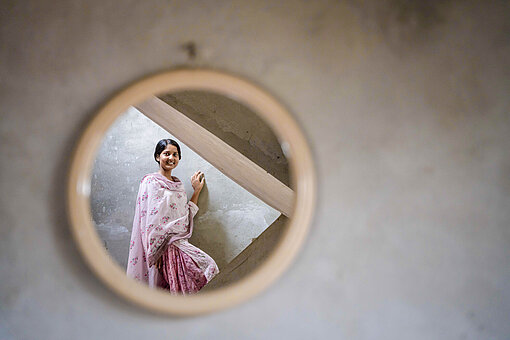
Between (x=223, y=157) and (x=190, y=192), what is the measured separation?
1.44m

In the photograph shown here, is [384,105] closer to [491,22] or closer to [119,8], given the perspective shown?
[491,22]

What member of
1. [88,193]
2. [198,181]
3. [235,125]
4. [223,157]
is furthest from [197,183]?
[88,193]

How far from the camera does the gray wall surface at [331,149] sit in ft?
5.14

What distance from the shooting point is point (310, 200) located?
5.24 ft

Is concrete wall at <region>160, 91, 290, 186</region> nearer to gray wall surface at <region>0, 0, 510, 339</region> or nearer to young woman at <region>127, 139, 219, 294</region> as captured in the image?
young woman at <region>127, 139, 219, 294</region>

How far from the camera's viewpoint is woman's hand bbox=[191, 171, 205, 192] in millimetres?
3992

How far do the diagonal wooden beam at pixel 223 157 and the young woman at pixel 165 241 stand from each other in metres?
1.01

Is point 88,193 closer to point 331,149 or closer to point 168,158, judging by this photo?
point 331,149

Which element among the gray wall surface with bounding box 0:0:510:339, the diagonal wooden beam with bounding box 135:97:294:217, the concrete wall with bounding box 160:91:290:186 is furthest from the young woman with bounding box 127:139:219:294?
the gray wall surface with bounding box 0:0:510:339

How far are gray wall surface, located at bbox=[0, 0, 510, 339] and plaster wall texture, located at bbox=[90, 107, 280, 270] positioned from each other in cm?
239

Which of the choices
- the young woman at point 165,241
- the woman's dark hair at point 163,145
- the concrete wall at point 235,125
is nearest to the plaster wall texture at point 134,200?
the woman's dark hair at point 163,145

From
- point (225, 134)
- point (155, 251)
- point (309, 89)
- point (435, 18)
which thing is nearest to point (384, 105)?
point (309, 89)

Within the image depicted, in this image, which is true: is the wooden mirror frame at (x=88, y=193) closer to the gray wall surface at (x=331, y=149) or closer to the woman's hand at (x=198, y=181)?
the gray wall surface at (x=331, y=149)

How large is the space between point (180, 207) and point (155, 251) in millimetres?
441
